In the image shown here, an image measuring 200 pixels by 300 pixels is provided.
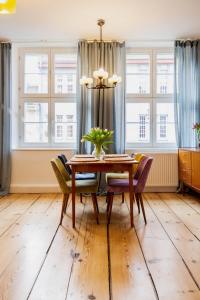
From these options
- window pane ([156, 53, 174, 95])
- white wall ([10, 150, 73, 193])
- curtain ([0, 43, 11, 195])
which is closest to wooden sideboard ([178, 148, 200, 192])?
window pane ([156, 53, 174, 95])

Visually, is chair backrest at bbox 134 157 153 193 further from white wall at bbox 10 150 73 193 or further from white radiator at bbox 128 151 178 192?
white wall at bbox 10 150 73 193

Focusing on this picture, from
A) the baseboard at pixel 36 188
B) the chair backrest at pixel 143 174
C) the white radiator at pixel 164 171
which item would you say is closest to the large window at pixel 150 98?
the white radiator at pixel 164 171

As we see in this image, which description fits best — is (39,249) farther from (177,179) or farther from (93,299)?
(177,179)

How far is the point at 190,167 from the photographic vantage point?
4570 millimetres

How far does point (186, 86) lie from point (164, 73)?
0.56 meters

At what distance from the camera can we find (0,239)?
9.30 ft

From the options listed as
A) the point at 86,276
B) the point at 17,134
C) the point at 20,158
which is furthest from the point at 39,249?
the point at 17,134

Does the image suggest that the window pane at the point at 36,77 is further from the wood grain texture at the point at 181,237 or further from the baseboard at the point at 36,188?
the wood grain texture at the point at 181,237

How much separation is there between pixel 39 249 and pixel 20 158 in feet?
9.24

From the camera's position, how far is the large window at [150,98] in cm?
531

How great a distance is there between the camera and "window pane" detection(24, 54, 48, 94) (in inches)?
209

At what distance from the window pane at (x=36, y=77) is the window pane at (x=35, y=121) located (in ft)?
0.86

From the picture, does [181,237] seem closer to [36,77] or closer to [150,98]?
[150,98]

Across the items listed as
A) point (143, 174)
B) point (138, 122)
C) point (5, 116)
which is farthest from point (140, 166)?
point (5, 116)
